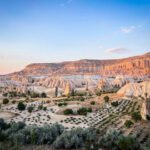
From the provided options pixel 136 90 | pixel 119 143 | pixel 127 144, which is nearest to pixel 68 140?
pixel 119 143

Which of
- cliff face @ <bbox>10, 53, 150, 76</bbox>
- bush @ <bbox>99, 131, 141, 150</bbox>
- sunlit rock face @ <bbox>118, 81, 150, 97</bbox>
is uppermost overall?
cliff face @ <bbox>10, 53, 150, 76</bbox>

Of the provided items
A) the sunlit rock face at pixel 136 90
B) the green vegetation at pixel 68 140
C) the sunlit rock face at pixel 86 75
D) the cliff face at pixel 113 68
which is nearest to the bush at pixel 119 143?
the green vegetation at pixel 68 140

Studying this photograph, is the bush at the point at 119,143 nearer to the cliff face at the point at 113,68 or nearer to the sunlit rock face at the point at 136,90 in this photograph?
the sunlit rock face at the point at 136,90

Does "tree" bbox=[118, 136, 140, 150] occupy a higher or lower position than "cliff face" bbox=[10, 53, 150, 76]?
lower

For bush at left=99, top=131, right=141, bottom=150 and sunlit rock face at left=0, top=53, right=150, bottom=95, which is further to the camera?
sunlit rock face at left=0, top=53, right=150, bottom=95

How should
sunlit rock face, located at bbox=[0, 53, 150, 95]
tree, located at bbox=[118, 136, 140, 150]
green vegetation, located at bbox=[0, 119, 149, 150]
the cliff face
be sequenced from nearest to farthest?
1. tree, located at bbox=[118, 136, 140, 150]
2. green vegetation, located at bbox=[0, 119, 149, 150]
3. sunlit rock face, located at bbox=[0, 53, 150, 95]
4. the cliff face

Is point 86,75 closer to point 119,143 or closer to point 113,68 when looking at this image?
point 113,68

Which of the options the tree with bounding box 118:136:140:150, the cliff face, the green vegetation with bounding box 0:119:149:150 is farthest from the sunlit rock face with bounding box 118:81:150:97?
the cliff face

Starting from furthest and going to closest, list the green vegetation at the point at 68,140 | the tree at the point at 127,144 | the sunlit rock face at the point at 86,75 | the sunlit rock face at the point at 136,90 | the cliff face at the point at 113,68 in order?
1. the cliff face at the point at 113,68
2. the sunlit rock face at the point at 86,75
3. the sunlit rock face at the point at 136,90
4. the green vegetation at the point at 68,140
5. the tree at the point at 127,144

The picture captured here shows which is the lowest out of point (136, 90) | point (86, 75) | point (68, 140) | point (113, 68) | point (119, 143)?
point (136, 90)

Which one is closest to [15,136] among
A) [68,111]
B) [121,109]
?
[68,111]

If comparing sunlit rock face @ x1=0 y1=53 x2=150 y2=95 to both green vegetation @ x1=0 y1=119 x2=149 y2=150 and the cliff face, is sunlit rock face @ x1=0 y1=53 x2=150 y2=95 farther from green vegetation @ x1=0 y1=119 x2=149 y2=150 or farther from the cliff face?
green vegetation @ x1=0 y1=119 x2=149 y2=150
